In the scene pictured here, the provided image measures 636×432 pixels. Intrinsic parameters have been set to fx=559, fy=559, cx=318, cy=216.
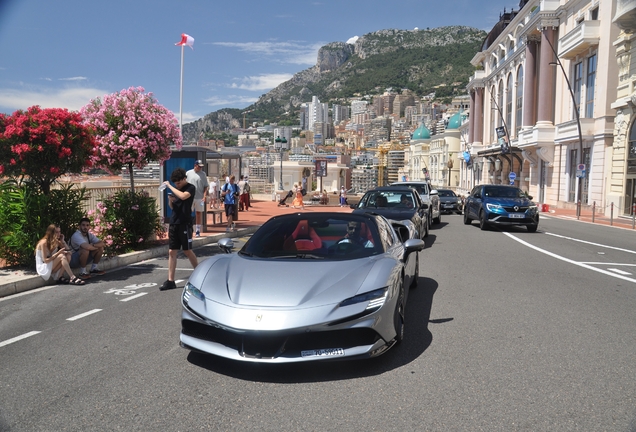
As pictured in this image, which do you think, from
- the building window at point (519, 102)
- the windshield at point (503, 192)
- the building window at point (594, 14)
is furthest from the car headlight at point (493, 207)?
the building window at point (519, 102)

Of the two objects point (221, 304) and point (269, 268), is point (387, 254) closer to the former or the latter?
point (269, 268)

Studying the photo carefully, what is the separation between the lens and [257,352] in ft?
13.8

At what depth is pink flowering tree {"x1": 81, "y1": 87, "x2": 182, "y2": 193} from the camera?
11.6 metres

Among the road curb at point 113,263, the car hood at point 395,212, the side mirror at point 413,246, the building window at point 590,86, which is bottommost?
the road curb at point 113,263

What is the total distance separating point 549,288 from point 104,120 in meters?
9.10

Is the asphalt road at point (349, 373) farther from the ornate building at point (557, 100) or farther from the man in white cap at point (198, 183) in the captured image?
the ornate building at point (557, 100)

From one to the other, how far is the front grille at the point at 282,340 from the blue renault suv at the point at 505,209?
15128mm

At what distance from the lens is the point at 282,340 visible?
13.7ft

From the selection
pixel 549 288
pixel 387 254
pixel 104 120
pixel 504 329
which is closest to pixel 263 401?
pixel 387 254

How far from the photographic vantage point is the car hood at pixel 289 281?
14.5ft

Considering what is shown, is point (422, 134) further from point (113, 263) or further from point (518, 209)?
point (113, 263)

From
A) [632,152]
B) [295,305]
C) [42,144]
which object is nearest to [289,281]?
[295,305]

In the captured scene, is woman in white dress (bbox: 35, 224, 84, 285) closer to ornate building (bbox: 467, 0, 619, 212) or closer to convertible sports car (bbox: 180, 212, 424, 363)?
convertible sports car (bbox: 180, 212, 424, 363)

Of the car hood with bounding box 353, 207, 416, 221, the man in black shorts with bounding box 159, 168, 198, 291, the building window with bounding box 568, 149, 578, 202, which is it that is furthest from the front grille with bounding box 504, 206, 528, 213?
the building window with bounding box 568, 149, 578, 202
